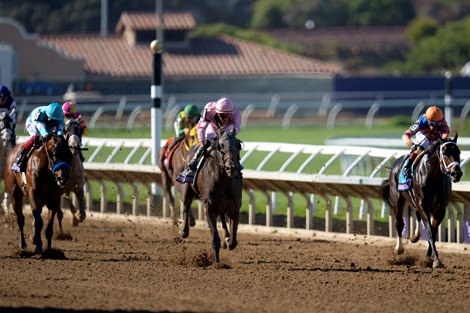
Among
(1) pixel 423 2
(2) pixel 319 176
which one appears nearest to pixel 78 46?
(2) pixel 319 176

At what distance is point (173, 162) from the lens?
1456cm

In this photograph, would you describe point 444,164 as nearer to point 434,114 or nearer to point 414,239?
point 434,114

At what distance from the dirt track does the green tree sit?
5873 centimetres

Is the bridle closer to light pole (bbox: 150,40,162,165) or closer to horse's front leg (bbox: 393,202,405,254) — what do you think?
horse's front leg (bbox: 393,202,405,254)

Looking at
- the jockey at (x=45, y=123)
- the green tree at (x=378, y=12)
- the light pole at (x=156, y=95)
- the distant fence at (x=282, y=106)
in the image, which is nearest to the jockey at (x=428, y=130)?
the jockey at (x=45, y=123)

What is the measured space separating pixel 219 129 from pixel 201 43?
33350mm

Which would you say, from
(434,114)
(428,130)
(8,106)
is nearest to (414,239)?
(428,130)

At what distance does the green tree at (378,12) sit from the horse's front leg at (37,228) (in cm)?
6083

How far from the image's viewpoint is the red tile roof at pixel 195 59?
4219 centimetres

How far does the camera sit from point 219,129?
1173 centimetres

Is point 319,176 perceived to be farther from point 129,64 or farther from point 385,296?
point 129,64

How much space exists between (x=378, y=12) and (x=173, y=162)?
194 feet

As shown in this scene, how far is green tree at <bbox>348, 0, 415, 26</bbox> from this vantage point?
72.3 meters

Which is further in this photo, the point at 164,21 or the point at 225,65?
the point at 164,21
